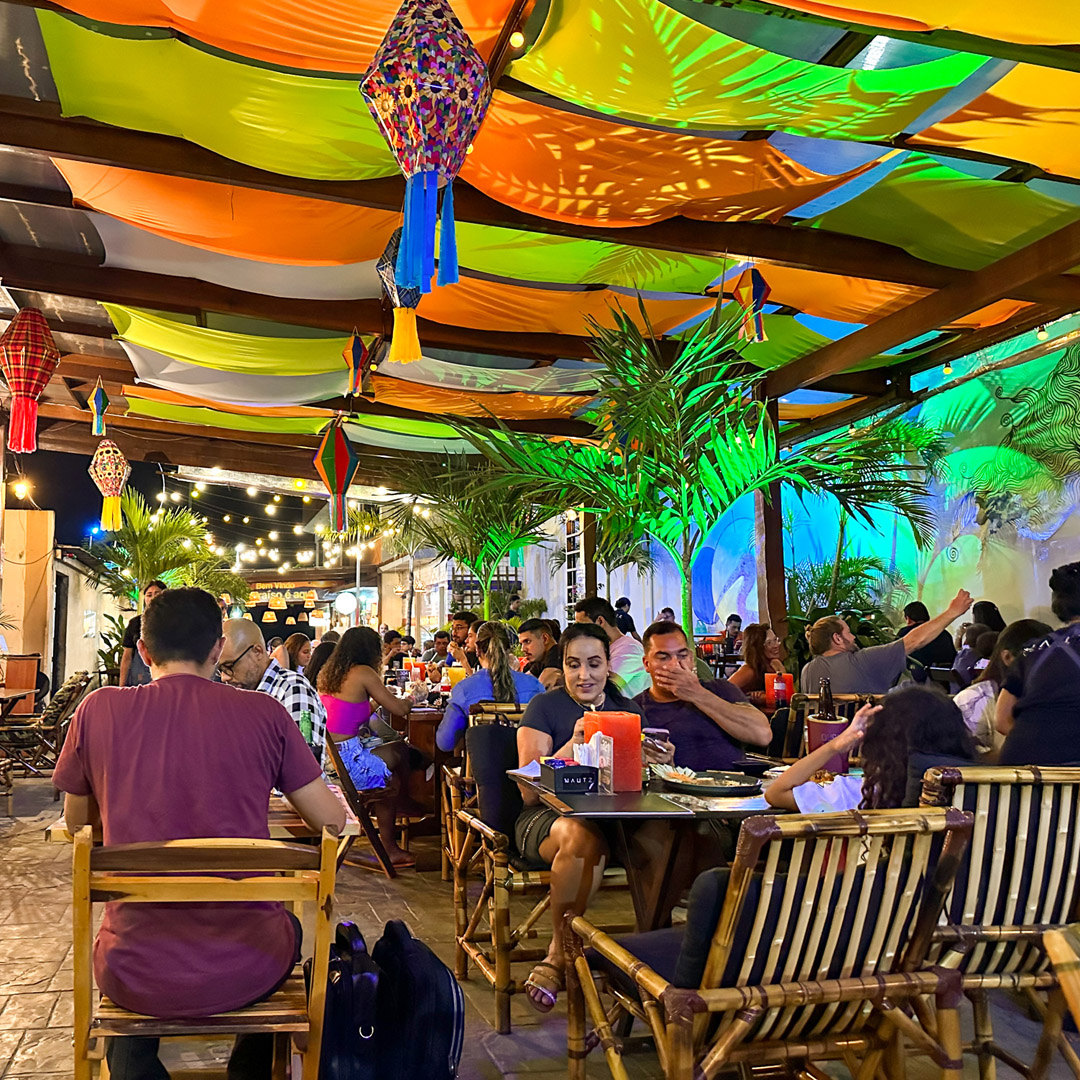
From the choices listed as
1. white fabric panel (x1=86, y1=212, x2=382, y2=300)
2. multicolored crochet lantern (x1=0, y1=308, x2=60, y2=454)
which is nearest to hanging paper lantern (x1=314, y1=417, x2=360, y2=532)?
white fabric panel (x1=86, y1=212, x2=382, y2=300)

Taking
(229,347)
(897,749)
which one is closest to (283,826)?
(897,749)

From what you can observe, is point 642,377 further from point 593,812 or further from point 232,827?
point 232,827

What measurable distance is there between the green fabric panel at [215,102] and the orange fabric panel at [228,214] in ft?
1.70

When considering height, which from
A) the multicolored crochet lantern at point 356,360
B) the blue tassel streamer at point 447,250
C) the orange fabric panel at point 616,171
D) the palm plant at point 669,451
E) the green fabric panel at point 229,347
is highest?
the green fabric panel at point 229,347

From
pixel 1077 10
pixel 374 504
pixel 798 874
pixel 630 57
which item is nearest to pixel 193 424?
pixel 374 504

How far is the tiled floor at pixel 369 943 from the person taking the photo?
9.50ft

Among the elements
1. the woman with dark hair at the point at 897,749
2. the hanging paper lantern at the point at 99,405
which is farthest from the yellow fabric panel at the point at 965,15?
the hanging paper lantern at the point at 99,405

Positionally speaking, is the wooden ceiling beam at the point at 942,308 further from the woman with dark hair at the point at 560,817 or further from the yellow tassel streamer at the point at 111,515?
the yellow tassel streamer at the point at 111,515

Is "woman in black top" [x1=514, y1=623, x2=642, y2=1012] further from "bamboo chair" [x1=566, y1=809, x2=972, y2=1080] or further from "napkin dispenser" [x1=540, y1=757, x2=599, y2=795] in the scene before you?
"bamboo chair" [x1=566, y1=809, x2=972, y2=1080]

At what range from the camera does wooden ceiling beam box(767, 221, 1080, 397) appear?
557 centimetres

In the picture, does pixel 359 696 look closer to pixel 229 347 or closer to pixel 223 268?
pixel 223 268

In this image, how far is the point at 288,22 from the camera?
140 inches

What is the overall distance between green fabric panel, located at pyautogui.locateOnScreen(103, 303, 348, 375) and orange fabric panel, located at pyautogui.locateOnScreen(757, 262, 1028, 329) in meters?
Answer: 3.42

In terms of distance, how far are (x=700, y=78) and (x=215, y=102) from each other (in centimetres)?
209
